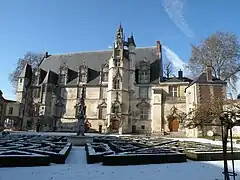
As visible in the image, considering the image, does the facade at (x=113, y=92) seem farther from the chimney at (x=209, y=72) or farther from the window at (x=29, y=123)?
the chimney at (x=209, y=72)

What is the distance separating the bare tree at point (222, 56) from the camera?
2922cm

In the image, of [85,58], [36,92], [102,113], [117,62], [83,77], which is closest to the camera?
[117,62]

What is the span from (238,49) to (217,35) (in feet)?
11.7

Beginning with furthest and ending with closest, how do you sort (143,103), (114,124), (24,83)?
(24,83) < (143,103) < (114,124)

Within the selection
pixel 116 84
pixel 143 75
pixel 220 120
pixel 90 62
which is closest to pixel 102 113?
pixel 116 84

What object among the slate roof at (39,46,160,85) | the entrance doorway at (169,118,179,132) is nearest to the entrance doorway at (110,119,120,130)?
the slate roof at (39,46,160,85)

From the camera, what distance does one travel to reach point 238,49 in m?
29.3

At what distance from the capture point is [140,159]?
347 inches

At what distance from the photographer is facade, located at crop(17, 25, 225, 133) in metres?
32.2

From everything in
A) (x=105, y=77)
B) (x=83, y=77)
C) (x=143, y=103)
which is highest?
(x=83, y=77)

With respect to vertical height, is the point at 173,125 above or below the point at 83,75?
below

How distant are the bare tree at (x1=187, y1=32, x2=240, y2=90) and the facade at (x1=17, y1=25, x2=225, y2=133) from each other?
3.15 metres

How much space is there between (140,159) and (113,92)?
81.3 feet

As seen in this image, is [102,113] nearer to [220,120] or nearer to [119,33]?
[119,33]
